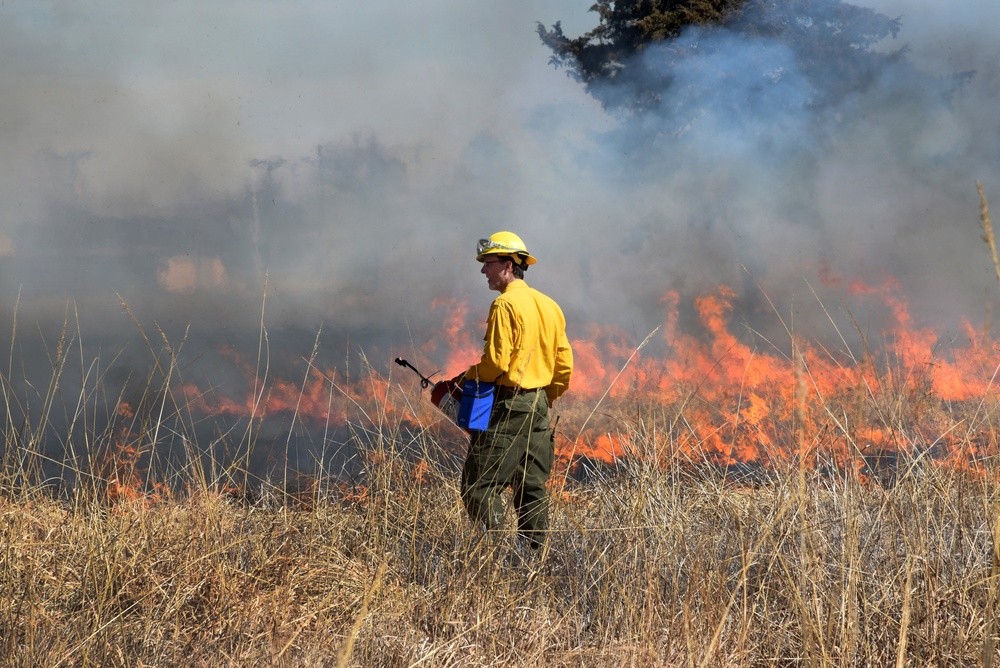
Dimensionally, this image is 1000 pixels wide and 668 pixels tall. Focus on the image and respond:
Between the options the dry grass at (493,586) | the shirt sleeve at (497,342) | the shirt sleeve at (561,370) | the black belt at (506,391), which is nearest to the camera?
the dry grass at (493,586)

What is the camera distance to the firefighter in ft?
14.7

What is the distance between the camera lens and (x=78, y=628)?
9.41 feet

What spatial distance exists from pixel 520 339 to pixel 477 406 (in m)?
0.42

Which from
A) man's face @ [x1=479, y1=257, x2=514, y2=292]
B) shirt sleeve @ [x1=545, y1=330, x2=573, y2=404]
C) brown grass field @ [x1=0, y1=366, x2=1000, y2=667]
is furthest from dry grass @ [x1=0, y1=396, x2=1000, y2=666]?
man's face @ [x1=479, y1=257, x2=514, y2=292]

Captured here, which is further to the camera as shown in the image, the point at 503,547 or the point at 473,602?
the point at 503,547

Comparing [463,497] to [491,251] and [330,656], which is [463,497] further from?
[330,656]

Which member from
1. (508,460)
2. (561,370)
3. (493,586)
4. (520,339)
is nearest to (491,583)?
(493,586)

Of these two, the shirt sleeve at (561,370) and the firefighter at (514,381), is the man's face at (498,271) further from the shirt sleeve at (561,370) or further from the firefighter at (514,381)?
the shirt sleeve at (561,370)

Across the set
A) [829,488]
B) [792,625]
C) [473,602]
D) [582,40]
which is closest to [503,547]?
[473,602]

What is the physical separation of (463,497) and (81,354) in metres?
1.97

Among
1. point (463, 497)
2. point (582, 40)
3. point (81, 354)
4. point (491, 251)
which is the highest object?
point (582, 40)

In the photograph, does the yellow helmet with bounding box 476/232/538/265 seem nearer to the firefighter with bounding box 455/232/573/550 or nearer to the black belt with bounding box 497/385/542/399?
the firefighter with bounding box 455/232/573/550

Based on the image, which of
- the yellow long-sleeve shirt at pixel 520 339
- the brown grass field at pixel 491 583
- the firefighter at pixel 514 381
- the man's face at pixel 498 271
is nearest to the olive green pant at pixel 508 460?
the firefighter at pixel 514 381

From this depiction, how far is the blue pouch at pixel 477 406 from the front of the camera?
14.9 ft
